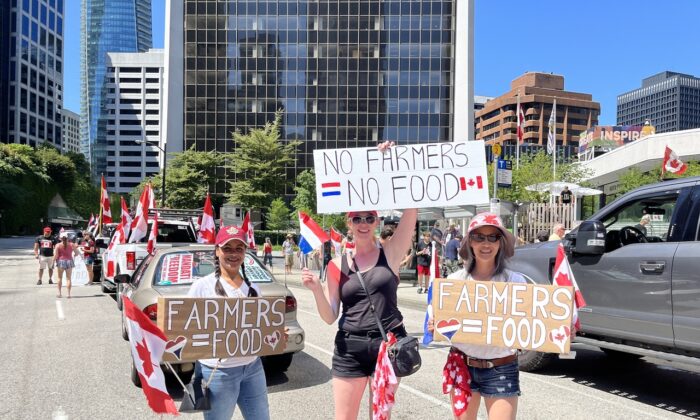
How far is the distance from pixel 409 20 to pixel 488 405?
6479 centimetres

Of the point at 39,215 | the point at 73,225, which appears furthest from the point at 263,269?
the point at 73,225

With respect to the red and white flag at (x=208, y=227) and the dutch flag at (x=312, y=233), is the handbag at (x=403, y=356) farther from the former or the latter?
the red and white flag at (x=208, y=227)

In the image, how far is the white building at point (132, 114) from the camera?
157 metres

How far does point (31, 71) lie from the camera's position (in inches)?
4820

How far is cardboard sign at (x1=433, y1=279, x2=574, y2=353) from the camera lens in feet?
10.9

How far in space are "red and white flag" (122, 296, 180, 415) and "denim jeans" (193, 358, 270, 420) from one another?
319mm

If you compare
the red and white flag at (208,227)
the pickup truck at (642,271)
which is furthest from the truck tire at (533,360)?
the red and white flag at (208,227)

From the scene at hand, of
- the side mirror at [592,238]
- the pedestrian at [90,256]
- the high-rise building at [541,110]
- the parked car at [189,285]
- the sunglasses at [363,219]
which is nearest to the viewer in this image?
the sunglasses at [363,219]

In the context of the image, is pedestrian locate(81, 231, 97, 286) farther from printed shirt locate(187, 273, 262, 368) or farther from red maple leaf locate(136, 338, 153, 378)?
red maple leaf locate(136, 338, 153, 378)

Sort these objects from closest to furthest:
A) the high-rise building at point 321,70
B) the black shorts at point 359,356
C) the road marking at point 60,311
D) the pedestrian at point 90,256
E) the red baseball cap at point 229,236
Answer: the black shorts at point 359,356
the red baseball cap at point 229,236
the road marking at point 60,311
the pedestrian at point 90,256
the high-rise building at point 321,70

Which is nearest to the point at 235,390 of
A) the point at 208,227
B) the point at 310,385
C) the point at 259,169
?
the point at 310,385

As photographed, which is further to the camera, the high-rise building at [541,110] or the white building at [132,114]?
the white building at [132,114]

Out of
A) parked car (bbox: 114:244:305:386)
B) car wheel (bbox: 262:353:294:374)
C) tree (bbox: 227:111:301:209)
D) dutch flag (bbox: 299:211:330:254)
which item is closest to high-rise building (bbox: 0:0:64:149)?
tree (bbox: 227:111:301:209)

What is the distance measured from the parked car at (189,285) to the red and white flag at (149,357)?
281cm
